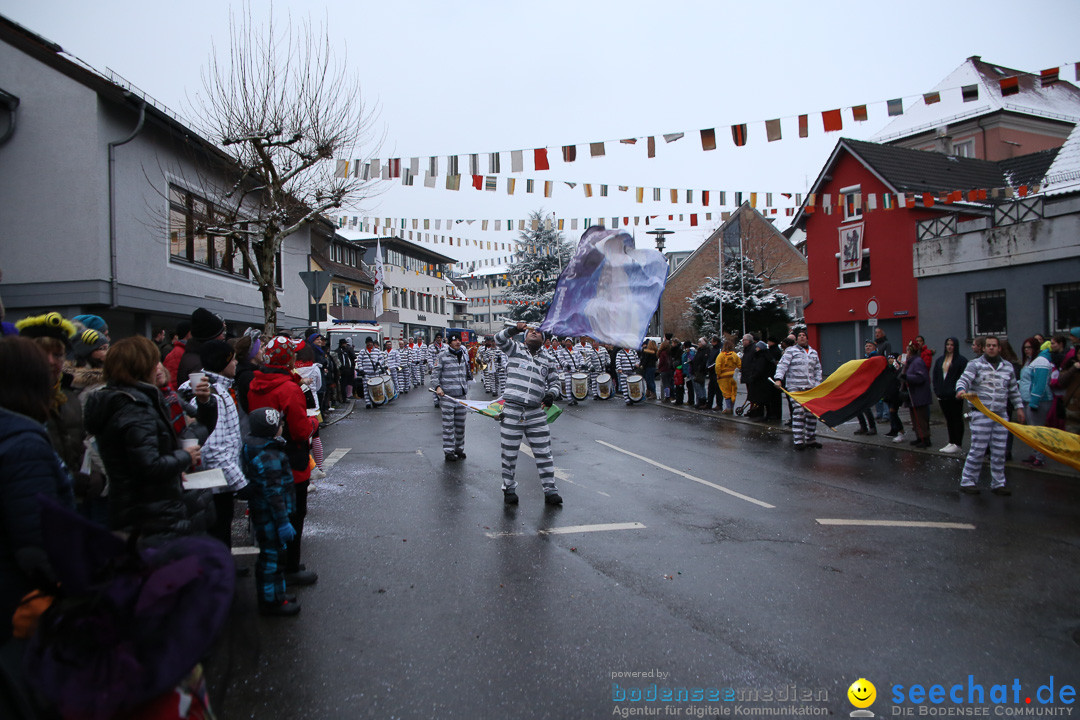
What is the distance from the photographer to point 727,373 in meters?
17.6

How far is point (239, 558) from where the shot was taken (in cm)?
580

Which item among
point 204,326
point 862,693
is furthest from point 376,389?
point 862,693

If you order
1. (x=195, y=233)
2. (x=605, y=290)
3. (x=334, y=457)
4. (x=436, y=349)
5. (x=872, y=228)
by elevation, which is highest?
(x=872, y=228)

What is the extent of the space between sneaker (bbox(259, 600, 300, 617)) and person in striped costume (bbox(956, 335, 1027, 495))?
767 centimetres

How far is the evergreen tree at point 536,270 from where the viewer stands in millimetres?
49781

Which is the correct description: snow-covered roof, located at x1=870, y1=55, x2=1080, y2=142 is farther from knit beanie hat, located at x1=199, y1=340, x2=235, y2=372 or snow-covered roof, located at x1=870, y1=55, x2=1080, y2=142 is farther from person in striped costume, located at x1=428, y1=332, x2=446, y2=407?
knit beanie hat, located at x1=199, y1=340, x2=235, y2=372

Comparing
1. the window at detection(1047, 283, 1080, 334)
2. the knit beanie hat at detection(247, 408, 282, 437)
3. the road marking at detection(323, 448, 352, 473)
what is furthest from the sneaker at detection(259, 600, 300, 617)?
the window at detection(1047, 283, 1080, 334)

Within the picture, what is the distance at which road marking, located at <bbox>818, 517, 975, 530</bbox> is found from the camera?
674cm

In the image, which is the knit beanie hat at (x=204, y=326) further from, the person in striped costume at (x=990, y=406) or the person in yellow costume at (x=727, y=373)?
the person in yellow costume at (x=727, y=373)

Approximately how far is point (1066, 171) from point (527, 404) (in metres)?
22.8

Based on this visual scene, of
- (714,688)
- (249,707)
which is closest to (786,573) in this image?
(714,688)

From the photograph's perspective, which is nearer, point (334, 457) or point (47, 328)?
point (47, 328)

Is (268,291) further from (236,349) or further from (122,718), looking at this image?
(122,718)

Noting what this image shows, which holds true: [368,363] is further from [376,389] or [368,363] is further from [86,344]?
[86,344]
